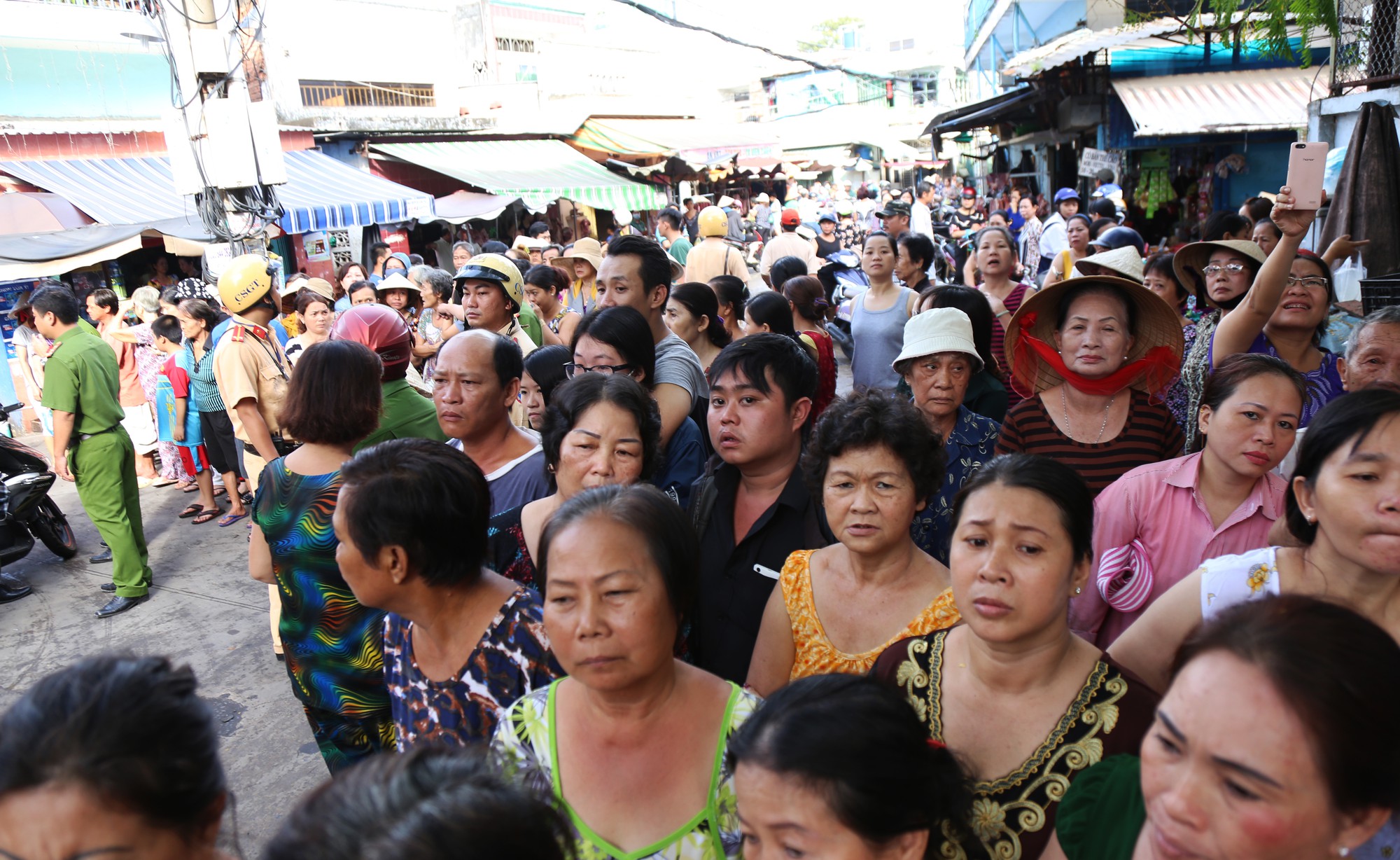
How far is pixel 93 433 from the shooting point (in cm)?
523

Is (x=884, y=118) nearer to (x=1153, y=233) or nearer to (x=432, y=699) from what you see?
(x=1153, y=233)

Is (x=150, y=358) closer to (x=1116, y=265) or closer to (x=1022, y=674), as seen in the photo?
(x=1116, y=265)

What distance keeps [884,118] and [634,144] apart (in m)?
20.9

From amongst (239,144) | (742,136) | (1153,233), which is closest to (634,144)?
(742,136)

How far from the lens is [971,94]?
31766 mm

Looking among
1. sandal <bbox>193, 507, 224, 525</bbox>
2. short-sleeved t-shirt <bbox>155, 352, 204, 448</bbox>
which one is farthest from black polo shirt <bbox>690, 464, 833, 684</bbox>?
sandal <bbox>193, 507, 224, 525</bbox>

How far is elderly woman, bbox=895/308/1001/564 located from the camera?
3037 mm

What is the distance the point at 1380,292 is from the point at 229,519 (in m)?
7.34

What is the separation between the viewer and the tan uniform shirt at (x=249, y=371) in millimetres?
4422

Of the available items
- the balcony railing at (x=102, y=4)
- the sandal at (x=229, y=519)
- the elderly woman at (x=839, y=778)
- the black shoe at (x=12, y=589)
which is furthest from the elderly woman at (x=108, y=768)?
the balcony railing at (x=102, y=4)

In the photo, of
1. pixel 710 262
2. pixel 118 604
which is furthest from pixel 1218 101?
pixel 118 604

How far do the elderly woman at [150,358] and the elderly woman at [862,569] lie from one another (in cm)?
707

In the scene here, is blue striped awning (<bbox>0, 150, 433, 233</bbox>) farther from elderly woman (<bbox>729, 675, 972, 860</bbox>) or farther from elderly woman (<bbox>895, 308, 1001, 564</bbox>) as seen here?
elderly woman (<bbox>729, 675, 972, 860</bbox>)

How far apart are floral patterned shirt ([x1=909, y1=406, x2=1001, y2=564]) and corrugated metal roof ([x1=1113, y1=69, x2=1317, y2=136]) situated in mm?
7227
